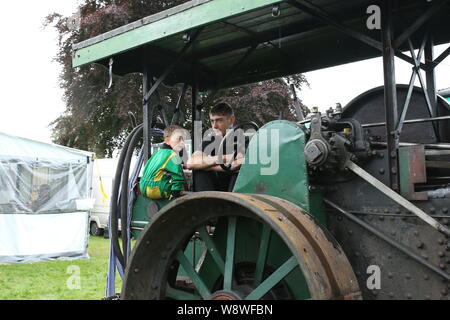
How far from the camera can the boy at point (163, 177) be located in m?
3.18

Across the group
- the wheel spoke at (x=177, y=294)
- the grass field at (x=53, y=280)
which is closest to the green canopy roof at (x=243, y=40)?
the wheel spoke at (x=177, y=294)

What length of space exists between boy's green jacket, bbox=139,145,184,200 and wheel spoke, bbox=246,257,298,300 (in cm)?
113

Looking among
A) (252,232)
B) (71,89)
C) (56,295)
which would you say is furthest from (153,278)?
(71,89)

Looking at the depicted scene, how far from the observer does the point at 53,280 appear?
8.06 metres

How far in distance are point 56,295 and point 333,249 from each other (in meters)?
5.72

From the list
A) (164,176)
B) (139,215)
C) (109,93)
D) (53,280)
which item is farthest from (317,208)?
(109,93)

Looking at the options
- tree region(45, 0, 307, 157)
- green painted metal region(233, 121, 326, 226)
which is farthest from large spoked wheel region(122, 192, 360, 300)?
tree region(45, 0, 307, 157)

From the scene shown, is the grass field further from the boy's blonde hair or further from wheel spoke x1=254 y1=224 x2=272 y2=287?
wheel spoke x1=254 y1=224 x2=272 y2=287

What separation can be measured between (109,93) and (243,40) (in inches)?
427

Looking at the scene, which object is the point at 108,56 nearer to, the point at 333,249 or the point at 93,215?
the point at 333,249

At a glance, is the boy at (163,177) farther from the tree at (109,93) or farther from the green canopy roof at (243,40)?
the tree at (109,93)

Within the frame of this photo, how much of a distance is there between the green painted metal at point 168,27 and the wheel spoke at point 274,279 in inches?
48.4

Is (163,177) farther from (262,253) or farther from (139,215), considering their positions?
(262,253)

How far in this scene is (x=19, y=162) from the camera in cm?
1002
